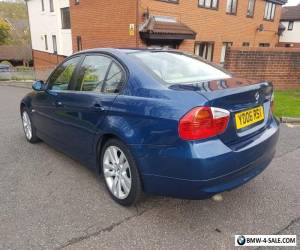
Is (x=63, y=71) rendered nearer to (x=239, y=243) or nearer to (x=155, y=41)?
(x=239, y=243)

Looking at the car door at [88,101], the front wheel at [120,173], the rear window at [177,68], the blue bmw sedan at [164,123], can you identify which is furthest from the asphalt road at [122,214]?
the rear window at [177,68]

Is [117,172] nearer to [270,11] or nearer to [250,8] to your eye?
[250,8]

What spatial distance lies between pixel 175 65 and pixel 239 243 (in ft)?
5.88

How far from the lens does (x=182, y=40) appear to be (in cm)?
1183

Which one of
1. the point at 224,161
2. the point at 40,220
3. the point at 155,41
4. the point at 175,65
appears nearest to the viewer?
the point at 224,161

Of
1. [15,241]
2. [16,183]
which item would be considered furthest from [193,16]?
[15,241]

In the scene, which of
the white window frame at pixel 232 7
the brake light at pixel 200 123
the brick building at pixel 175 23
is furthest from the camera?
the white window frame at pixel 232 7

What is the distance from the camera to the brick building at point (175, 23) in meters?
10.5

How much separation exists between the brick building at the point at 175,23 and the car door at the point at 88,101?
7438 mm

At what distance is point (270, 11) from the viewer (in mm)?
19281

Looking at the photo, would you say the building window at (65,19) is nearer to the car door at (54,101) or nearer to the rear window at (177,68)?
the car door at (54,101)

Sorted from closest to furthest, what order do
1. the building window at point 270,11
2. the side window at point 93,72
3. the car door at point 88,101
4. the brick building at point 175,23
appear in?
the car door at point 88,101
the side window at point 93,72
the brick building at point 175,23
the building window at point 270,11

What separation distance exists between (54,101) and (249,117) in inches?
95.0

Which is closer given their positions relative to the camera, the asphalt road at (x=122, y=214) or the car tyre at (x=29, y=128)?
the asphalt road at (x=122, y=214)
